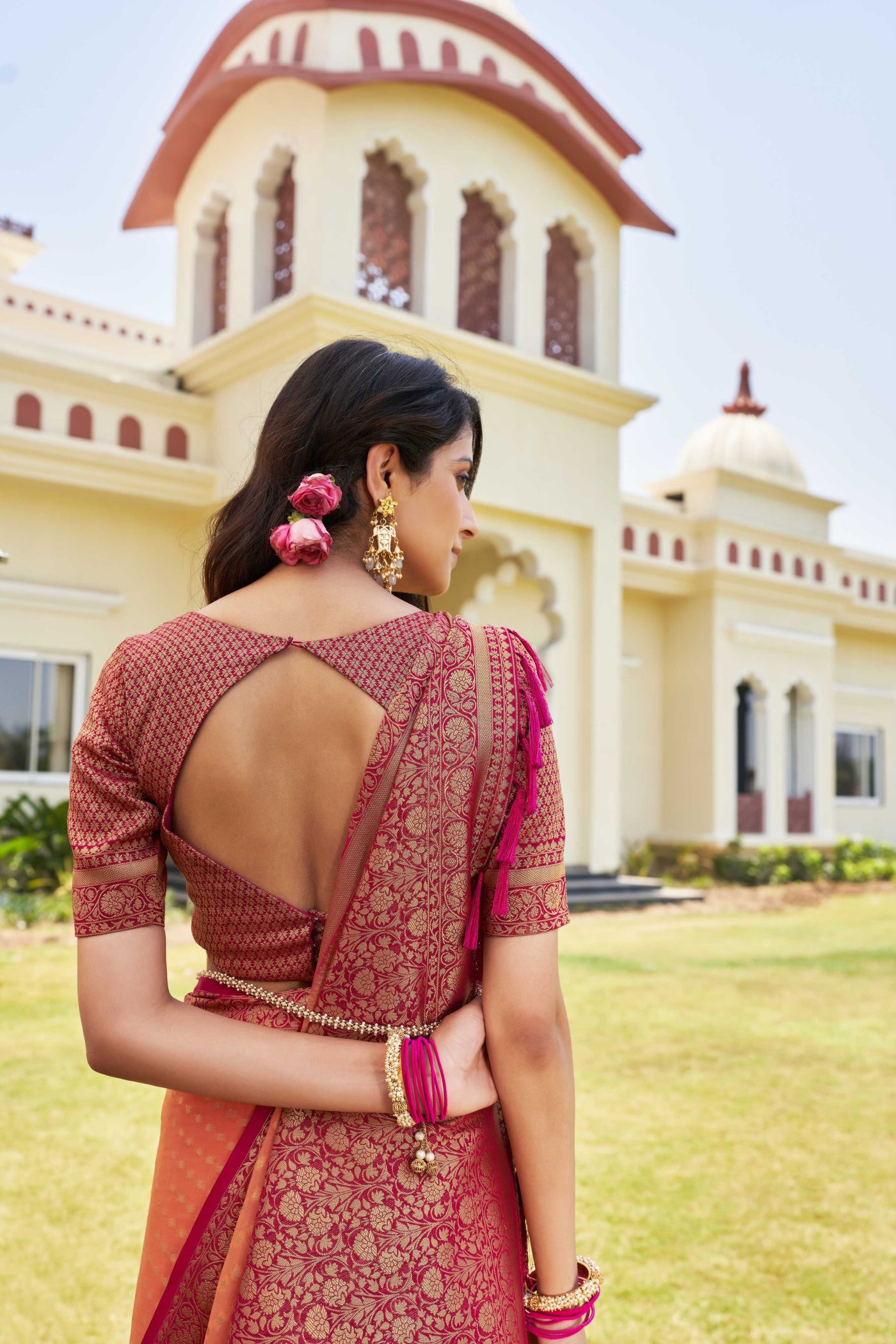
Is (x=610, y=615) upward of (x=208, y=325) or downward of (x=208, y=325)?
downward

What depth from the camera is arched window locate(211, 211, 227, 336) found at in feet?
31.0

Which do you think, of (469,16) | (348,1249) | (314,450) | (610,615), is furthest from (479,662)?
(469,16)

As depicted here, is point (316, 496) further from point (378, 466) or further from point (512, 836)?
point (512, 836)

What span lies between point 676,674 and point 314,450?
434 inches

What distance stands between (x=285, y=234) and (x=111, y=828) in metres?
8.55

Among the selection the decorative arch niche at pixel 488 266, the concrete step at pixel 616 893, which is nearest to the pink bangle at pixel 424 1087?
the concrete step at pixel 616 893

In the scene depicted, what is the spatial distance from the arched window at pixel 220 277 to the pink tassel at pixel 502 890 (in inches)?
356

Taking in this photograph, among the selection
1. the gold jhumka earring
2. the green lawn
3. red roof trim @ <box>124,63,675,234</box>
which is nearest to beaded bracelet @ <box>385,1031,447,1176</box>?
the gold jhumka earring

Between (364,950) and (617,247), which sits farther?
(617,247)

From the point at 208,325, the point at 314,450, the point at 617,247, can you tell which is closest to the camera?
the point at 314,450

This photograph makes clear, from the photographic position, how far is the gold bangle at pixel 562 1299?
1.16 m

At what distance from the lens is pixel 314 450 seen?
1232 millimetres

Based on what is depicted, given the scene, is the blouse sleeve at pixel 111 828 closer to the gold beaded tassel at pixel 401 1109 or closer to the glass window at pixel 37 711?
the gold beaded tassel at pixel 401 1109

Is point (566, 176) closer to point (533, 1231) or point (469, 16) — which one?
point (469, 16)
